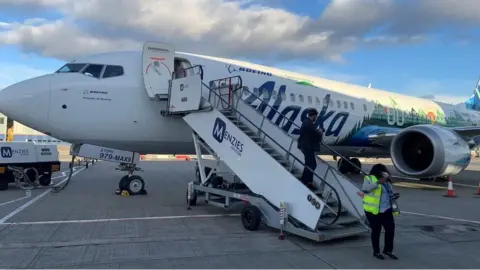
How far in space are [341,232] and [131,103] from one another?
594cm

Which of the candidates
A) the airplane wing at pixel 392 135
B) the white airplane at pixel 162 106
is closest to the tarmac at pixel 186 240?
the white airplane at pixel 162 106

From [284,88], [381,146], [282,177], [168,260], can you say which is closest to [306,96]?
[284,88]

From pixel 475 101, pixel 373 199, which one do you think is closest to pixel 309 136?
pixel 373 199

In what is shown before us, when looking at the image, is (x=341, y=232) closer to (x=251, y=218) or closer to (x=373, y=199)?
(x=373, y=199)

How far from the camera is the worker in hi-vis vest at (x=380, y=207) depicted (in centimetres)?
538

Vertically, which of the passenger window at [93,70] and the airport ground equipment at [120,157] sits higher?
the passenger window at [93,70]

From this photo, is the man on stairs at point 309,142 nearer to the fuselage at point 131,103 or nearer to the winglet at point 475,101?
the fuselage at point 131,103

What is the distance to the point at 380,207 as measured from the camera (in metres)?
5.39

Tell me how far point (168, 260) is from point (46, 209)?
517cm

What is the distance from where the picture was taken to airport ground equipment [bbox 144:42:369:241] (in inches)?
249

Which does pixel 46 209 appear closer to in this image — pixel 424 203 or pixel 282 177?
pixel 282 177

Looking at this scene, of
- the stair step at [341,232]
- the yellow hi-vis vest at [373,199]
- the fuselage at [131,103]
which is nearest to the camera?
the yellow hi-vis vest at [373,199]

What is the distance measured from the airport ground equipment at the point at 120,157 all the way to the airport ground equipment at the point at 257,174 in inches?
61.3

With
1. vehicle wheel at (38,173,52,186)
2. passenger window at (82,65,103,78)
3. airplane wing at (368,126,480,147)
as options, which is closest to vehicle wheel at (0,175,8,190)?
vehicle wheel at (38,173,52,186)
